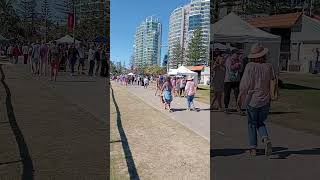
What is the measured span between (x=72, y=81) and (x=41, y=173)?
1.02 metres

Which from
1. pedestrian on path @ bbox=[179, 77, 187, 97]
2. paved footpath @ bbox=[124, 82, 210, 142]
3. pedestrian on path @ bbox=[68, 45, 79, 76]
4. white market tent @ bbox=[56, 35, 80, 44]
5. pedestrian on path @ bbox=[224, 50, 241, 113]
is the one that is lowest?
paved footpath @ bbox=[124, 82, 210, 142]

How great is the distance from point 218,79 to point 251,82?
32 cm

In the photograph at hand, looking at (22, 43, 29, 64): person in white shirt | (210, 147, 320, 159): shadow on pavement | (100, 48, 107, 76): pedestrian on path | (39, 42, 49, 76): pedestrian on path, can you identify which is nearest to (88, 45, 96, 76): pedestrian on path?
(100, 48, 107, 76): pedestrian on path

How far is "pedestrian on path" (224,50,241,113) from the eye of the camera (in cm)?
363

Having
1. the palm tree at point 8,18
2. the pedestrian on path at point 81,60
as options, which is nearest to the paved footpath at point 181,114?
the pedestrian on path at point 81,60

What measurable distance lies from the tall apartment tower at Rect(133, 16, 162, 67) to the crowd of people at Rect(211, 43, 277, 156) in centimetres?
115

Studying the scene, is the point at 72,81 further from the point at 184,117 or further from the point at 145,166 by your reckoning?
Result: the point at 184,117

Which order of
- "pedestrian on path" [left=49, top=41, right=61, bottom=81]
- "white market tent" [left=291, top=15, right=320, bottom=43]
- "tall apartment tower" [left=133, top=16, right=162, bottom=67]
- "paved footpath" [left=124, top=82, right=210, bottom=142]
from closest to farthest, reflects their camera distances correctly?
"white market tent" [left=291, top=15, right=320, bottom=43], "pedestrian on path" [left=49, top=41, right=61, bottom=81], "tall apartment tower" [left=133, top=16, right=162, bottom=67], "paved footpath" [left=124, top=82, right=210, bottom=142]

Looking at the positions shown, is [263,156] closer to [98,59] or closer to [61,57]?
[98,59]

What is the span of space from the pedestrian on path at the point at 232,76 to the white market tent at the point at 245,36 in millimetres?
124

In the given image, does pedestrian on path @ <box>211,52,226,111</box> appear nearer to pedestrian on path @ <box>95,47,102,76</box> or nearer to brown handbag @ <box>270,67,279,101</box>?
brown handbag @ <box>270,67,279,101</box>

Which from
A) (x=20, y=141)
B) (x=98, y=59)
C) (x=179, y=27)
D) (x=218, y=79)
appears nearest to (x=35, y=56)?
(x=98, y=59)

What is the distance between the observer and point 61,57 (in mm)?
4402

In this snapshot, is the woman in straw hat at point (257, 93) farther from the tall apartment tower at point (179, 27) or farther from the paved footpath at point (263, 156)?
the tall apartment tower at point (179, 27)
